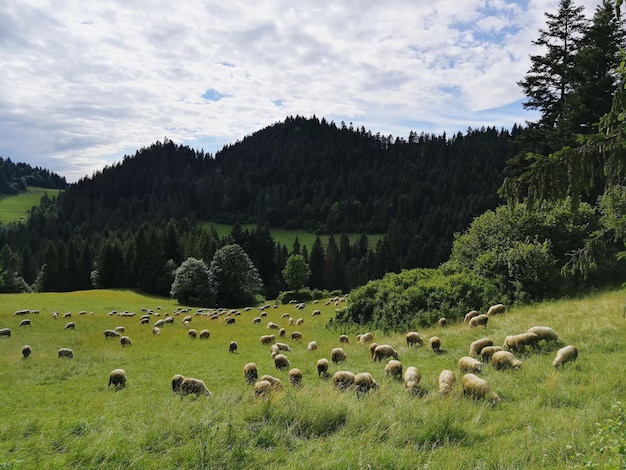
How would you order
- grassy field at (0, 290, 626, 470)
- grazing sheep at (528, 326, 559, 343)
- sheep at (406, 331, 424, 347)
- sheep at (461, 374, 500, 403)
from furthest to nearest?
1. sheep at (406, 331, 424, 347)
2. grazing sheep at (528, 326, 559, 343)
3. sheep at (461, 374, 500, 403)
4. grassy field at (0, 290, 626, 470)

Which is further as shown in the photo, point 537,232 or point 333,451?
point 537,232

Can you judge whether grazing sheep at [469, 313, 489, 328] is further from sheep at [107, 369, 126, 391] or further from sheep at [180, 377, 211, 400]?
sheep at [107, 369, 126, 391]

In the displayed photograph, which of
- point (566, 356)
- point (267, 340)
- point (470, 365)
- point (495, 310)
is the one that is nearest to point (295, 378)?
point (470, 365)

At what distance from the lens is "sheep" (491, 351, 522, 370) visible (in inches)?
439

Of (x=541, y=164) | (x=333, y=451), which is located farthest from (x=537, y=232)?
(x=333, y=451)

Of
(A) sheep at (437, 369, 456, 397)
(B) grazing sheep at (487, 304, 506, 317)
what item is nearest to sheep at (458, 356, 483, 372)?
(A) sheep at (437, 369, 456, 397)

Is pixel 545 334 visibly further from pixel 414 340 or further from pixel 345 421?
pixel 345 421

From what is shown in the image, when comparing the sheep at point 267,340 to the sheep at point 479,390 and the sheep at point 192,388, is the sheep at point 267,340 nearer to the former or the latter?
the sheep at point 192,388

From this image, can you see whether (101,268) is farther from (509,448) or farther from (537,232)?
(509,448)

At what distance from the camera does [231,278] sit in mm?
70312

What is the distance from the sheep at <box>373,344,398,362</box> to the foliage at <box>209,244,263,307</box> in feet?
189

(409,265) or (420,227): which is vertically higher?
(420,227)

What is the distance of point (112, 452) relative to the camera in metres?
6.11

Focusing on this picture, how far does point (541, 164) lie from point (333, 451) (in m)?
7.79
